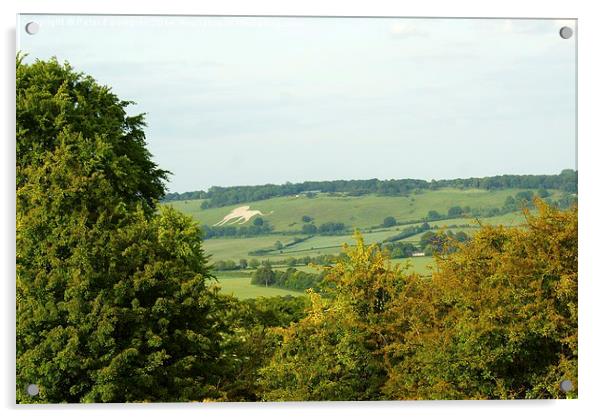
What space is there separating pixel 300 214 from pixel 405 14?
7.81 ft

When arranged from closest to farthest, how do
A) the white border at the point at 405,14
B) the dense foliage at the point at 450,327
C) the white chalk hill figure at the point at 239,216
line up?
the white border at the point at 405,14 → the white chalk hill figure at the point at 239,216 → the dense foliage at the point at 450,327

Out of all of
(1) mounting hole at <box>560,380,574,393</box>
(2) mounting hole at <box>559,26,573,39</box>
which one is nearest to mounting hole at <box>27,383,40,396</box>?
(1) mounting hole at <box>560,380,574,393</box>

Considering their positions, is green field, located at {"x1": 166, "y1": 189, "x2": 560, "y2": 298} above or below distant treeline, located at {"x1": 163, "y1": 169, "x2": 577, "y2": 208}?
below

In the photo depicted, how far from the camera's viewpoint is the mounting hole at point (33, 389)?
14.9m

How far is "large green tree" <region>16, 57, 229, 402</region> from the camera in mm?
15023

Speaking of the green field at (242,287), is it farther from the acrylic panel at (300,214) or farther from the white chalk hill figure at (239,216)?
the white chalk hill figure at (239,216)

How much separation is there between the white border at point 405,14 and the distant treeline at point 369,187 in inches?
14.2

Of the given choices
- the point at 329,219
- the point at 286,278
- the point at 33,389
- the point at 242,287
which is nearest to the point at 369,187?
→ the point at 329,219

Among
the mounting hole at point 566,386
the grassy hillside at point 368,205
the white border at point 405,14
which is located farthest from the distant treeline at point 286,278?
the mounting hole at point 566,386

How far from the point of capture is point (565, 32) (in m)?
15.3

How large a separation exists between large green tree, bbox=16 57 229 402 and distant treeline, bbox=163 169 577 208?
0.43 m

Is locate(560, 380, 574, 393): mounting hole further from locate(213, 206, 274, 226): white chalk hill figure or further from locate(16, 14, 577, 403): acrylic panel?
locate(213, 206, 274, 226): white chalk hill figure
